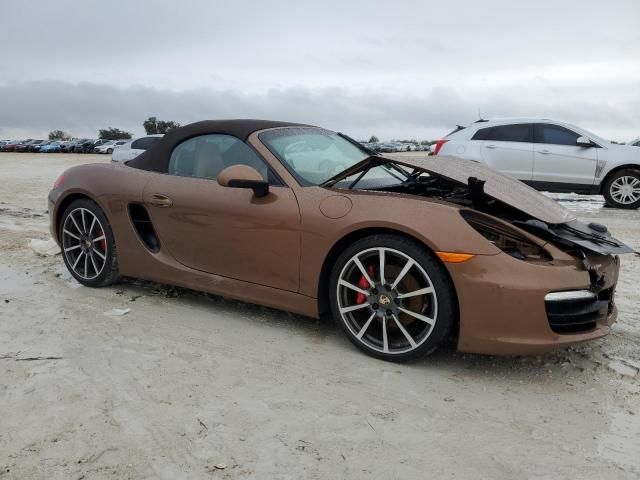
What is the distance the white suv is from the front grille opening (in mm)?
7307

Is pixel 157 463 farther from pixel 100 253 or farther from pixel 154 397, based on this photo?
pixel 100 253

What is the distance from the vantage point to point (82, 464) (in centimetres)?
218

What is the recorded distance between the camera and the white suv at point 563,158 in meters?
9.78

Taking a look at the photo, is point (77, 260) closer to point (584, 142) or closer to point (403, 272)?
point (403, 272)

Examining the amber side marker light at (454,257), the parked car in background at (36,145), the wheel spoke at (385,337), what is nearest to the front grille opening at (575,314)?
the amber side marker light at (454,257)

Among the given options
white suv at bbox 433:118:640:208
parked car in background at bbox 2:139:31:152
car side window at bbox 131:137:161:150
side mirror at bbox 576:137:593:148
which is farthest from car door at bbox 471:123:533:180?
parked car in background at bbox 2:139:31:152

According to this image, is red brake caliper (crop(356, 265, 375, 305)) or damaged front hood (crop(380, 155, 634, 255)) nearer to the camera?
damaged front hood (crop(380, 155, 634, 255))

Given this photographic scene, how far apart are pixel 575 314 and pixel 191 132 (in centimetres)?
279

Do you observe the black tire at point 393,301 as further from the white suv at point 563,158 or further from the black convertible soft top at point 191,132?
the white suv at point 563,158

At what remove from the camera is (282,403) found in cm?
267

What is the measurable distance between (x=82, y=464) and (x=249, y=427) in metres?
0.68

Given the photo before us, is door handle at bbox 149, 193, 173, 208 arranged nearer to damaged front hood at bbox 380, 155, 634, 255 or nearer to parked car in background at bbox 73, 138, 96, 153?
damaged front hood at bbox 380, 155, 634, 255

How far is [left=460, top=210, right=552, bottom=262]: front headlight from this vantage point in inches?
114

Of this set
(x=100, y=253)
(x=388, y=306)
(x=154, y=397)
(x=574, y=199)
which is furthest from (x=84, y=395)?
(x=574, y=199)
